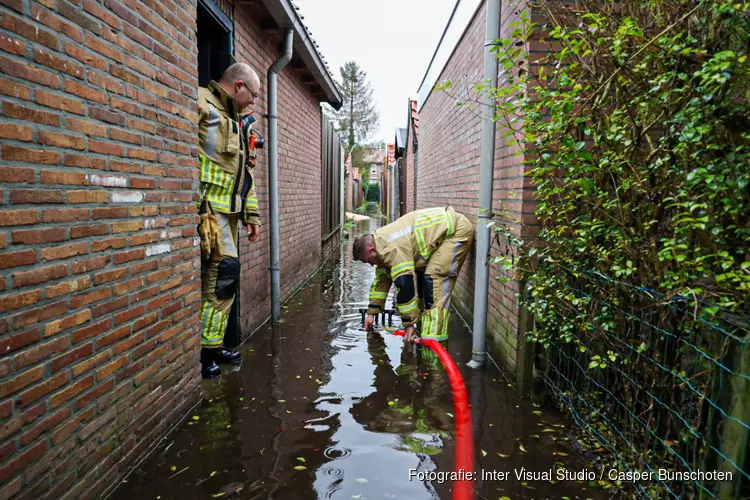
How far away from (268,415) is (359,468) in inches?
34.7

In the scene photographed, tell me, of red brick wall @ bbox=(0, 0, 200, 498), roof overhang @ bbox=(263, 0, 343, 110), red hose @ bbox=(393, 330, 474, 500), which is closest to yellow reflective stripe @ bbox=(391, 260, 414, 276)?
red hose @ bbox=(393, 330, 474, 500)

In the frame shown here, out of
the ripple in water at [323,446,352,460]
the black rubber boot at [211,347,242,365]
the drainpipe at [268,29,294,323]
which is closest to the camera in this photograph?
A: the ripple in water at [323,446,352,460]

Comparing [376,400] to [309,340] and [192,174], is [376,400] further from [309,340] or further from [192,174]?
[192,174]

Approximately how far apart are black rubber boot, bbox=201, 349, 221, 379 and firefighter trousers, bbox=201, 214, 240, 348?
11cm

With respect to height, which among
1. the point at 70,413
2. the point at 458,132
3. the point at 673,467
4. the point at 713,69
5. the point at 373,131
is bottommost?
the point at 673,467

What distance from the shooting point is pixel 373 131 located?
47.5 metres


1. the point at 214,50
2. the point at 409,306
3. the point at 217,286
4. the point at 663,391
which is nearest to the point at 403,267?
the point at 409,306

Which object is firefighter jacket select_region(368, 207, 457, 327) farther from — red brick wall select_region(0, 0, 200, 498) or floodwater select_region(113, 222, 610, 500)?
red brick wall select_region(0, 0, 200, 498)

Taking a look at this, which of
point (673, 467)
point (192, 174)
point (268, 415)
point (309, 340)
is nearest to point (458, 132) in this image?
point (309, 340)

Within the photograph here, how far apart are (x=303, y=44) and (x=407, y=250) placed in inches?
130

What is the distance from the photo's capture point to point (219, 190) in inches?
145

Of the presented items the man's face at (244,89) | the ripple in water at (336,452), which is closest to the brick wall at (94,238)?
the man's face at (244,89)

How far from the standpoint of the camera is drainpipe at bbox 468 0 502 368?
385cm

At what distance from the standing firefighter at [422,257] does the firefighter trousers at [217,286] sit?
4.08 feet
